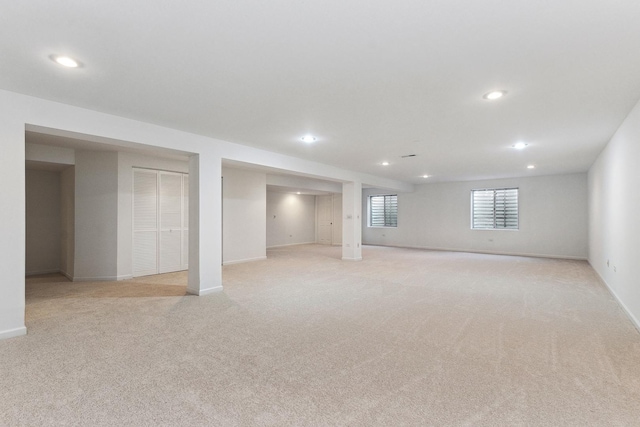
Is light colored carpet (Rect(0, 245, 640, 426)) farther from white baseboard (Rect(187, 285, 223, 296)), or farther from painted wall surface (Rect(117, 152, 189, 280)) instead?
painted wall surface (Rect(117, 152, 189, 280))

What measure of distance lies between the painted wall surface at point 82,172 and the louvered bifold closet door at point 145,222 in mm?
435

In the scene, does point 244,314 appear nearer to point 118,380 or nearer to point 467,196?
point 118,380

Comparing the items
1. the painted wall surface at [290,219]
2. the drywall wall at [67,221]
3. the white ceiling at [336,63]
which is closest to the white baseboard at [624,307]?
the white ceiling at [336,63]

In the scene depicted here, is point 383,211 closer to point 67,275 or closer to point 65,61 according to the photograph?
point 67,275

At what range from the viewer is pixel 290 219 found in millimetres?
13000

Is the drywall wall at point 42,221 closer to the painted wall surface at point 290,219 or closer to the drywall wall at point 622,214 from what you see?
the painted wall surface at point 290,219

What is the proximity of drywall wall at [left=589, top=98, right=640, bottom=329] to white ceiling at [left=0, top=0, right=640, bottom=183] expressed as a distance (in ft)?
1.22

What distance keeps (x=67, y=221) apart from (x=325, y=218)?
358 inches

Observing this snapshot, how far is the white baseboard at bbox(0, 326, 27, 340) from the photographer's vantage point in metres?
3.20

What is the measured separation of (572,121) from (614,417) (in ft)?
11.8

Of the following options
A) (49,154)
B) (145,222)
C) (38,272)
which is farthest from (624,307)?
(38,272)

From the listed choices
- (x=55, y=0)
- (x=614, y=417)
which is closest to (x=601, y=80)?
(x=614, y=417)

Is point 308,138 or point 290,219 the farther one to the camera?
point 290,219

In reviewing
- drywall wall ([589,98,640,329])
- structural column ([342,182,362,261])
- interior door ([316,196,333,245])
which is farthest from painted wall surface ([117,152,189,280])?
interior door ([316,196,333,245])
